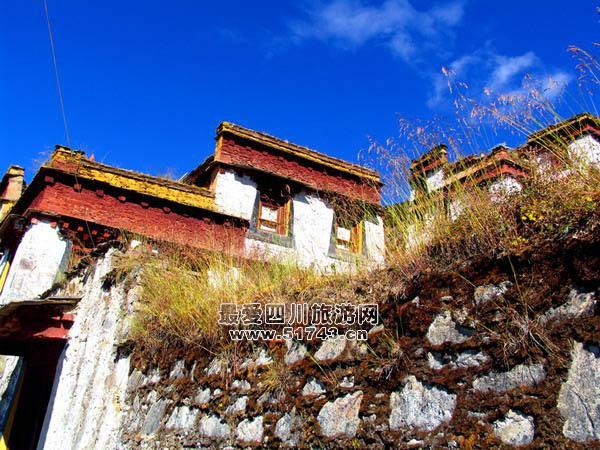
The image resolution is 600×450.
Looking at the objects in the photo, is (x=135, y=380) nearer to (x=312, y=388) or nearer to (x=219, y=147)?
(x=312, y=388)

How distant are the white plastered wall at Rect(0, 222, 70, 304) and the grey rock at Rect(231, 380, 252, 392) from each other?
9.62 m

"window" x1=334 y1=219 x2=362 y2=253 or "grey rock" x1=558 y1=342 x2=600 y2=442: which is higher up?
"window" x1=334 y1=219 x2=362 y2=253

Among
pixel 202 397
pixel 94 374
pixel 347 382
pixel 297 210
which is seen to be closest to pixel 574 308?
pixel 347 382

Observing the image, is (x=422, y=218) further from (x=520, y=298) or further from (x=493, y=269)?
(x=520, y=298)

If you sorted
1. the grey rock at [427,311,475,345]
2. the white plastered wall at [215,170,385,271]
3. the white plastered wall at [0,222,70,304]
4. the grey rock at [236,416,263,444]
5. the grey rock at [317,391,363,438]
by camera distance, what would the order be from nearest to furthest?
the grey rock at [427,311,475,345] < the grey rock at [317,391,363,438] < the grey rock at [236,416,263,444] < the white plastered wall at [0,222,70,304] < the white plastered wall at [215,170,385,271]

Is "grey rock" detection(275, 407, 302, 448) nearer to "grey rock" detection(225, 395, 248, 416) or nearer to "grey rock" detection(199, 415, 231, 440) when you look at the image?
"grey rock" detection(225, 395, 248, 416)

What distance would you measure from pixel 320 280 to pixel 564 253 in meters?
1.97

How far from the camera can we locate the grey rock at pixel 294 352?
3.62 metres

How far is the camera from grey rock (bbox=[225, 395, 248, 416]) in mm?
3813

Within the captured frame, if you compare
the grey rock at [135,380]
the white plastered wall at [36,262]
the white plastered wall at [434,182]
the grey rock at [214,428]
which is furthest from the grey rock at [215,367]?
the white plastered wall at [36,262]

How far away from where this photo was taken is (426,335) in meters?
2.88

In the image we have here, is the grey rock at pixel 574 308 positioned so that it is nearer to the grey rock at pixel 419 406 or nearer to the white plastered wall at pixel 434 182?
the grey rock at pixel 419 406

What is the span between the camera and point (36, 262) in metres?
12.2

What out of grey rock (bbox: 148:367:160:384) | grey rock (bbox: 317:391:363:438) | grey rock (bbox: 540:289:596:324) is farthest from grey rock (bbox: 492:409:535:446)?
grey rock (bbox: 148:367:160:384)
